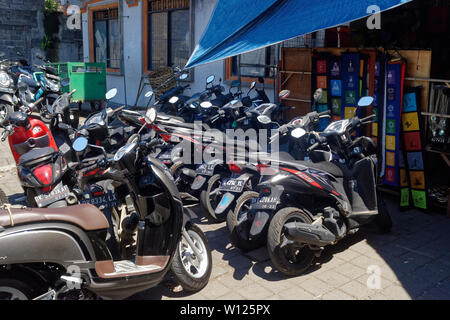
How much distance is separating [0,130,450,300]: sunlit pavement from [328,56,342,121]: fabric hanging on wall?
2023 mm

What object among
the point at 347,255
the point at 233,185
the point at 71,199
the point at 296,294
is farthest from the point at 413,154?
the point at 71,199

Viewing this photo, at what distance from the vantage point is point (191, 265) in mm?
3467

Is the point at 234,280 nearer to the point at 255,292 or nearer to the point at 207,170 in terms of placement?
the point at 255,292

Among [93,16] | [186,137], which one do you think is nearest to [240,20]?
[186,137]

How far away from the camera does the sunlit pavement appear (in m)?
3.38

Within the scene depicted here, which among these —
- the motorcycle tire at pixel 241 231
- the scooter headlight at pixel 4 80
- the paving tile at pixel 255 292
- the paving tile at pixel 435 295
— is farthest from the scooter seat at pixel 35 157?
the scooter headlight at pixel 4 80

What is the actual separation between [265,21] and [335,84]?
5.23ft

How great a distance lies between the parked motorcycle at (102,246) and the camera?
2527 millimetres

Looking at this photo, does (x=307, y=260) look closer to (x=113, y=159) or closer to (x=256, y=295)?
(x=256, y=295)

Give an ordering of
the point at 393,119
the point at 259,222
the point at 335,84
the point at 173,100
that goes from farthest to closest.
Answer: the point at 173,100, the point at 335,84, the point at 393,119, the point at 259,222

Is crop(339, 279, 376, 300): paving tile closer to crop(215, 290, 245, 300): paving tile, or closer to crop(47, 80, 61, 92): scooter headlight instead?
crop(215, 290, 245, 300): paving tile

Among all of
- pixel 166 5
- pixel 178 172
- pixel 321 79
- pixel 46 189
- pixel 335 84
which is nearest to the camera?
pixel 46 189

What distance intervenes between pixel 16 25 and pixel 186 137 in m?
15.9

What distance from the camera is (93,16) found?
565 inches
